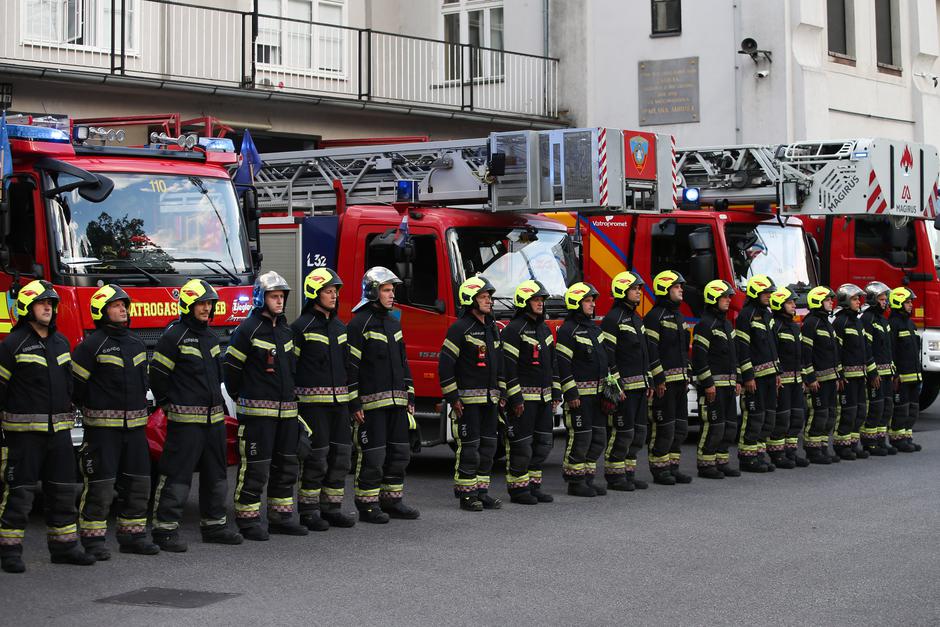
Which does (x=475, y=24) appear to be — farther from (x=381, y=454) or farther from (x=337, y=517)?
(x=337, y=517)

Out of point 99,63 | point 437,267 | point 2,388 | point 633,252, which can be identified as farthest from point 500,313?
point 99,63

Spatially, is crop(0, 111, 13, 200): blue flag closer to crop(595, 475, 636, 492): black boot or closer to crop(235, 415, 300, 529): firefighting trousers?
crop(235, 415, 300, 529): firefighting trousers

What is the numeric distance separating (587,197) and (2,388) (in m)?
6.20

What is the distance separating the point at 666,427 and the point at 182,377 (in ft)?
15.9

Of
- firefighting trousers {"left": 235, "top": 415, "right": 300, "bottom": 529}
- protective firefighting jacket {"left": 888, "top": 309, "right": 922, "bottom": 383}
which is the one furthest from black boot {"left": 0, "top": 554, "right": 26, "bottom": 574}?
protective firefighting jacket {"left": 888, "top": 309, "right": 922, "bottom": 383}

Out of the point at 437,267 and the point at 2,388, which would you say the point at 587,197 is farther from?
the point at 2,388

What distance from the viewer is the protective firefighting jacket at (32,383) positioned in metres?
8.72

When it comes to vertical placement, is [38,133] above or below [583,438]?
above

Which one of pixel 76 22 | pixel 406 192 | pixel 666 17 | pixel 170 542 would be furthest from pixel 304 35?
pixel 170 542

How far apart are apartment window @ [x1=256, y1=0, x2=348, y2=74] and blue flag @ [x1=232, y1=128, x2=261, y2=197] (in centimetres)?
869

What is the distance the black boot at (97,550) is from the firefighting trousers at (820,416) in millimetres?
7810

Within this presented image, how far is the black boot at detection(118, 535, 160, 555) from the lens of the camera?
9.17m

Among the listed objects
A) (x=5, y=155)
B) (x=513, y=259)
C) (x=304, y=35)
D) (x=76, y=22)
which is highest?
(x=304, y=35)

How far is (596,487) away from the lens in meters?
12.1
